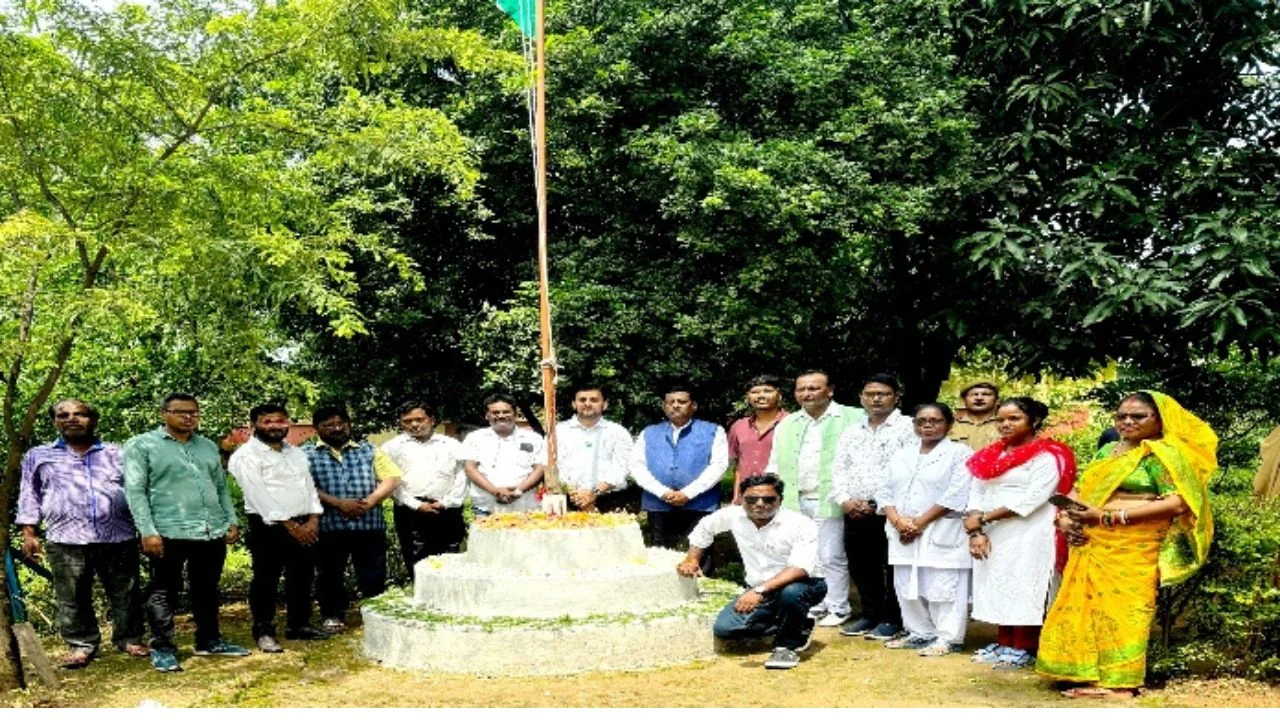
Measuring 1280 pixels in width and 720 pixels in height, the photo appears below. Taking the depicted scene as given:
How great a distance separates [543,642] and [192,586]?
224 cm

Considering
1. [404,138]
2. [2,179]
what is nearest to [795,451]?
[404,138]

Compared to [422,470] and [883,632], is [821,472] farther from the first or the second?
[422,470]

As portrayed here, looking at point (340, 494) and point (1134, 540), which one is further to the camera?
point (340, 494)

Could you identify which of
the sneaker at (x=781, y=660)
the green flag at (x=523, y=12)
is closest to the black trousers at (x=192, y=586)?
the sneaker at (x=781, y=660)

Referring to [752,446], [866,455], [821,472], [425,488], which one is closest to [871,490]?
[866,455]

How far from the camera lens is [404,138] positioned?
7.12 metres

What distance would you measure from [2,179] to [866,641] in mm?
5652

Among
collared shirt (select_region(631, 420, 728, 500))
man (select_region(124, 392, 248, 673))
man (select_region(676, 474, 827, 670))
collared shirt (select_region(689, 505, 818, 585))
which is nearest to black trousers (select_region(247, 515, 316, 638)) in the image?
man (select_region(124, 392, 248, 673))

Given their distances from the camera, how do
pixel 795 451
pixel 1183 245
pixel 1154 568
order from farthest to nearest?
1. pixel 1183 245
2. pixel 795 451
3. pixel 1154 568

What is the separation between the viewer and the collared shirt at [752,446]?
8758 mm

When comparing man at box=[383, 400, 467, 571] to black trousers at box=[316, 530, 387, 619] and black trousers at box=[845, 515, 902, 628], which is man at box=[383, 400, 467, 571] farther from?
black trousers at box=[845, 515, 902, 628]

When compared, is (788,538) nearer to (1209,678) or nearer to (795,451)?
(795,451)

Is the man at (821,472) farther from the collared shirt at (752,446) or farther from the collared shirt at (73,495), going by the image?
the collared shirt at (73,495)

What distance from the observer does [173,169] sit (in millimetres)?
6648
